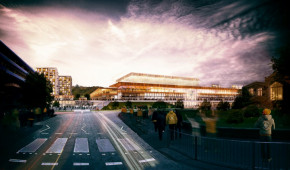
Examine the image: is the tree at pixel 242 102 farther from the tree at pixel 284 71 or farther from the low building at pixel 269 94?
the tree at pixel 284 71

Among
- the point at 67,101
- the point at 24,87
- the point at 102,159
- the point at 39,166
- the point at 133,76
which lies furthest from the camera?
the point at 67,101

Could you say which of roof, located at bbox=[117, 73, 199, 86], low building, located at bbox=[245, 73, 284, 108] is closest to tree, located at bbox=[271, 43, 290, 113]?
low building, located at bbox=[245, 73, 284, 108]

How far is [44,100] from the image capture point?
3806 centimetres

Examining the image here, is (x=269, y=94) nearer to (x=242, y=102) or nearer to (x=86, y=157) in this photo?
(x=242, y=102)

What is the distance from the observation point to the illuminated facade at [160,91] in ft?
352

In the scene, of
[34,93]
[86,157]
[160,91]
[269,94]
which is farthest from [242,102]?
[160,91]

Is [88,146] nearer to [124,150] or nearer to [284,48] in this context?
[124,150]

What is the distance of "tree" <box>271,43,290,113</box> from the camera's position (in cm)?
1159

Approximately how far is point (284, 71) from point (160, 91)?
4122 inches

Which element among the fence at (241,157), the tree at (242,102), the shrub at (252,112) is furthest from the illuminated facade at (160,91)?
the fence at (241,157)

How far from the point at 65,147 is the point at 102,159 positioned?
3.57 metres

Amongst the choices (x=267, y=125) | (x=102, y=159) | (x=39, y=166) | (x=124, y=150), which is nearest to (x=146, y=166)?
(x=102, y=159)

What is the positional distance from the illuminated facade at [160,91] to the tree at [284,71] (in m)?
93.0

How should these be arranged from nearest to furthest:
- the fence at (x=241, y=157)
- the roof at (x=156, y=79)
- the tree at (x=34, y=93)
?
the fence at (x=241, y=157) < the tree at (x=34, y=93) < the roof at (x=156, y=79)
